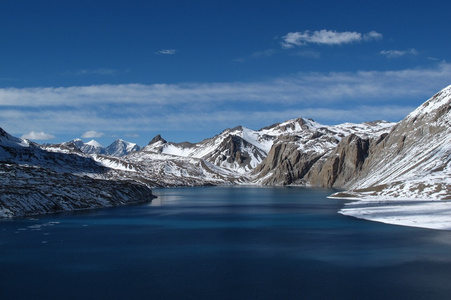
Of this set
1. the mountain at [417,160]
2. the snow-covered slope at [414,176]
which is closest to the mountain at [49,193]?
the snow-covered slope at [414,176]

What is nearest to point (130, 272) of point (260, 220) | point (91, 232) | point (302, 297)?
point (302, 297)

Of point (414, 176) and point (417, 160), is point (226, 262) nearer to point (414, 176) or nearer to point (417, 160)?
point (414, 176)

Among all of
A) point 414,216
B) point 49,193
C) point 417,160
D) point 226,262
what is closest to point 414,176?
point 417,160

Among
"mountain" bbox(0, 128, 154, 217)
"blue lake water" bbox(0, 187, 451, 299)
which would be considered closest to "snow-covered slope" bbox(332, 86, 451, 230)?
"blue lake water" bbox(0, 187, 451, 299)

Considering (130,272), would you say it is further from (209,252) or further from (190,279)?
(209,252)

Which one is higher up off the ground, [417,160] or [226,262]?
[417,160]

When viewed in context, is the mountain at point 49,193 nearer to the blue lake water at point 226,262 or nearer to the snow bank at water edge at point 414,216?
the blue lake water at point 226,262

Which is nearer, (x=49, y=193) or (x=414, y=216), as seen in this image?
(x=414, y=216)
